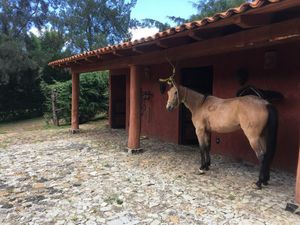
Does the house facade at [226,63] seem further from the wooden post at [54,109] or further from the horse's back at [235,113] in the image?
the wooden post at [54,109]

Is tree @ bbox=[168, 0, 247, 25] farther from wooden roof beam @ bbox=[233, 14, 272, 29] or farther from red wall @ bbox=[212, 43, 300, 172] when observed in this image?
wooden roof beam @ bbox=[233, 14, 272, 29]

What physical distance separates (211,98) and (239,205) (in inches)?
80.1

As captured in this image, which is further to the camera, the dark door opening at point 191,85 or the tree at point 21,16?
the tree at point 21,16

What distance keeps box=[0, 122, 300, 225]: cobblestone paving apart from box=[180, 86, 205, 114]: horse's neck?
1.08m

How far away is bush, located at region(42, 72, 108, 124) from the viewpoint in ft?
41.7

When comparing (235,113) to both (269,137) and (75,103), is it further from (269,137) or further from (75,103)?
(75,103)

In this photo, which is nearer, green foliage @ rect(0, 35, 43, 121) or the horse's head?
the horse's head

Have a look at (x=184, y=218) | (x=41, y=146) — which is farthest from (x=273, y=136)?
(x=41, y=146)

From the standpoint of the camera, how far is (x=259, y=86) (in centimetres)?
546

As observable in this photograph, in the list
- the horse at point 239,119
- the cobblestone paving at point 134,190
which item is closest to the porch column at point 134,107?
the cobblestone paving at point 134,190

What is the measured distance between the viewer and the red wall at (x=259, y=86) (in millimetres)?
4922

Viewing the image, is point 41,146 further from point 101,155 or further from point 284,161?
point 284,161

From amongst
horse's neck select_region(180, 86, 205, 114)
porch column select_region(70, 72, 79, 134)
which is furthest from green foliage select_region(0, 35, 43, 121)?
horse's neck select_region(180, 86, 205, 114)

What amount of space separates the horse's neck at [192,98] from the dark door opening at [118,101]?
5793 mm
